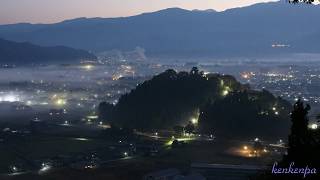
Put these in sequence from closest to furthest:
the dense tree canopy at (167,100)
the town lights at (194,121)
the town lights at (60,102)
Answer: the dense tree canopy at (167,100)
the town lights at (194,121)
the town lights at (60,102)

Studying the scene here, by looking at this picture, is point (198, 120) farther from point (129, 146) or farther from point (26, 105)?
point (26, 105)

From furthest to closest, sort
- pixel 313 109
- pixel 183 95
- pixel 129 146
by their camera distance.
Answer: pixel 313 109, pixel 183 95, pixel 129 146

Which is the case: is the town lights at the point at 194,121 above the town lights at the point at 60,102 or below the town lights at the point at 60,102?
above

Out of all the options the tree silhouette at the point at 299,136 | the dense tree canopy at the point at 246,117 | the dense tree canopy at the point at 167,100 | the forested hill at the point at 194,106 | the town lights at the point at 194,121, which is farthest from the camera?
the town lights at the point at 194,121

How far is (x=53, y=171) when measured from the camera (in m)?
44.8

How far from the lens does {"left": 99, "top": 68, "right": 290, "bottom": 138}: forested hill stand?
205 ft

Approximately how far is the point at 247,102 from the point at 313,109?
69.5 feet

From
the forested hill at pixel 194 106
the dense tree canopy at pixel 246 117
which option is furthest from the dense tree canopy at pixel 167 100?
the dense tree canopy at pixel 246 117

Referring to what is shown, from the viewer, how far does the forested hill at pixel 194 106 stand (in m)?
62.4

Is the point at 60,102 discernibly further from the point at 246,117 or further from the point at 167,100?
the point at 246,117

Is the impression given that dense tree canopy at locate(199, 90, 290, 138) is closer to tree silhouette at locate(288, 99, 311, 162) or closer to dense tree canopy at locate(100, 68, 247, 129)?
dense tree canopy at locate(100, 68, 247, 129)

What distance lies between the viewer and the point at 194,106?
7219 cm

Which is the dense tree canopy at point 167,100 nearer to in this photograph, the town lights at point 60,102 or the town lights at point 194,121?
the town lights at point 194,121

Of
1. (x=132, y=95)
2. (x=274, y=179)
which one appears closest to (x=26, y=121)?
(x=132, y=95)
